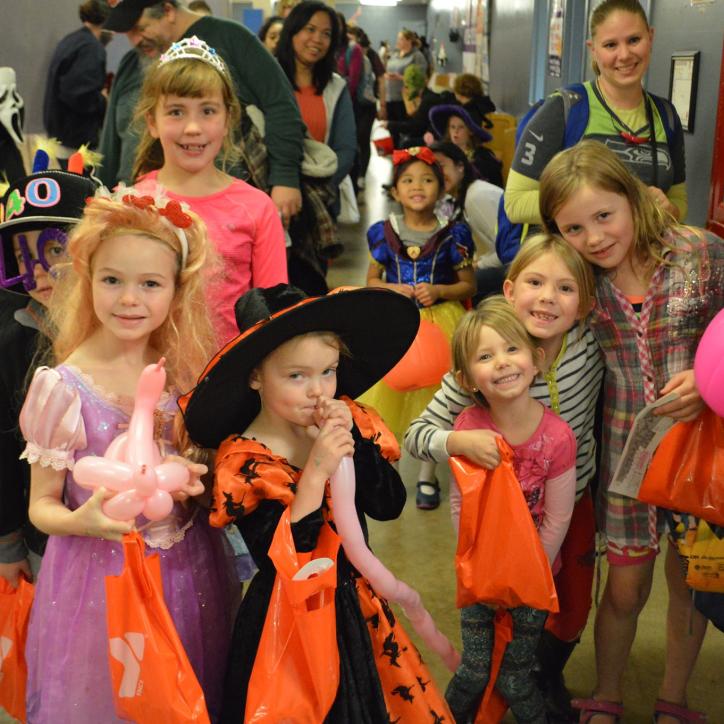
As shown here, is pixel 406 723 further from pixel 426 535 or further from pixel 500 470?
pixel 426 535

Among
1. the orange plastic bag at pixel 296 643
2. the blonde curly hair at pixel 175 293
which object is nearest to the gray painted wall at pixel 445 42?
the blonde curly hair at pixel 175 293

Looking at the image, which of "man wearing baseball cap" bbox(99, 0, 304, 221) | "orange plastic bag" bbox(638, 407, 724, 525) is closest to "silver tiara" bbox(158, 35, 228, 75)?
"man wearing baseball cap" bbox(99, 0, 304, 221)

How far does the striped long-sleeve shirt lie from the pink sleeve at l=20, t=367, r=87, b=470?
83 centimetres

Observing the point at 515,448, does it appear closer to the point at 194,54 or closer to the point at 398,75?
the point at 194,54

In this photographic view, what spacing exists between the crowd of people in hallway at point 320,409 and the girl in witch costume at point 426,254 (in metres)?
0.67

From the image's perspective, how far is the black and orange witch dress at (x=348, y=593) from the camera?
176 cm

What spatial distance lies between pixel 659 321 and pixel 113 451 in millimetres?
1285

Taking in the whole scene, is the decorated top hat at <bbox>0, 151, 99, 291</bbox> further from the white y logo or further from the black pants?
the black pants

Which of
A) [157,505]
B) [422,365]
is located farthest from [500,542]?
[422,365]

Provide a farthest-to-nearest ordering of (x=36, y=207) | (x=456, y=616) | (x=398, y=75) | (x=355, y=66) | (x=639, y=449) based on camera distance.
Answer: (x=398, y=75) < (x=355, y=66) < (x=456, y=616) < (x=639, y=449) < (x=36, y=207)

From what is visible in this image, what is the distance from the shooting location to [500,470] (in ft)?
6.72

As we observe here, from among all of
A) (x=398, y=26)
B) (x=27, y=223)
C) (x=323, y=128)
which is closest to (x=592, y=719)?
(x=27, y=223)

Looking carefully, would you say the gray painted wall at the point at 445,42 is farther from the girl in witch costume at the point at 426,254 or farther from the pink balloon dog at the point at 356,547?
the pink balloon dog at the point at 356,547

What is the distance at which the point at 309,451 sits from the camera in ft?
6.25
